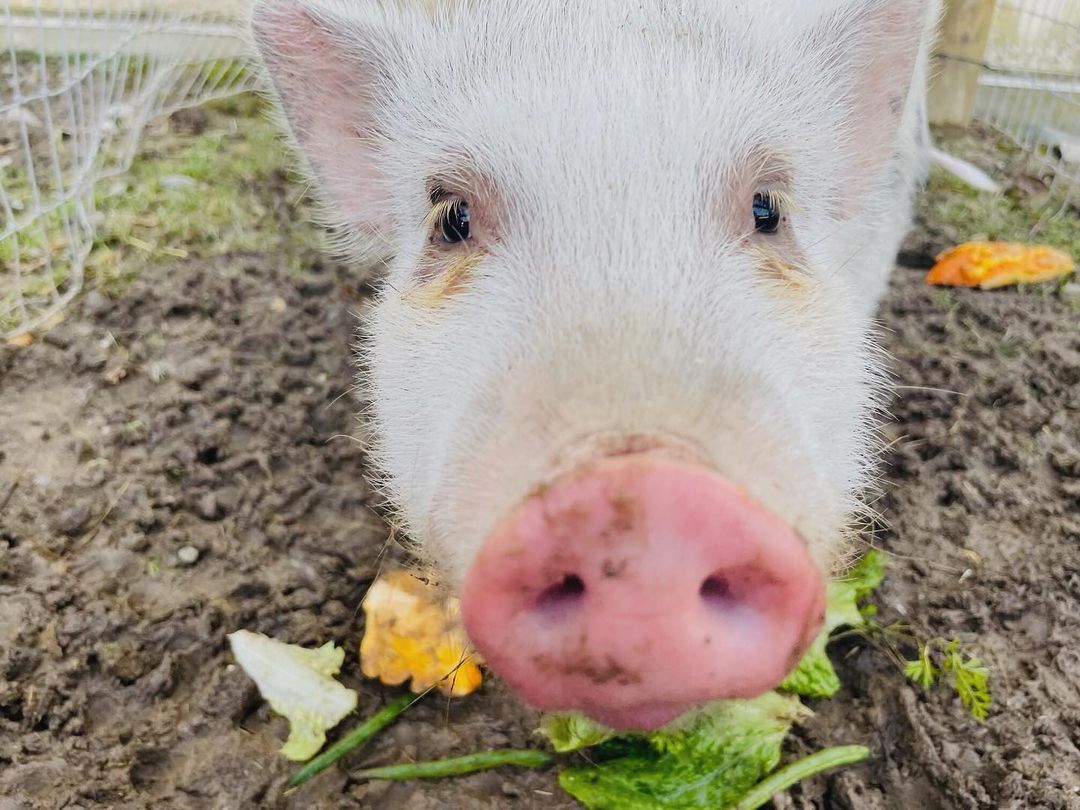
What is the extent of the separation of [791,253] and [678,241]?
1.61 ft

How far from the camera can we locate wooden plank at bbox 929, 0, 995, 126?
→ 4.86m

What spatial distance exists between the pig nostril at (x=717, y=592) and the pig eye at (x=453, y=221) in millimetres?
1064

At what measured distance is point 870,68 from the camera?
2.58 m

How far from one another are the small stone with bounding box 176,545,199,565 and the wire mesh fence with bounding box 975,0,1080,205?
4272 mm

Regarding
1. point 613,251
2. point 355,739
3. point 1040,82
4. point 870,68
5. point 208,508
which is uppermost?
point 870,68

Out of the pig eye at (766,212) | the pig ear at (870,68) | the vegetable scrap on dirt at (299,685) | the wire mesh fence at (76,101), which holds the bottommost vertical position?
the vegetable scrap on dirt at (299,685)

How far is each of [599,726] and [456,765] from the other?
0.45 metres

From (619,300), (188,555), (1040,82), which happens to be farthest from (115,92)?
(1040,82)

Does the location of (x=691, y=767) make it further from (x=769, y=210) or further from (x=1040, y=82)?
(x=1040, y=82)

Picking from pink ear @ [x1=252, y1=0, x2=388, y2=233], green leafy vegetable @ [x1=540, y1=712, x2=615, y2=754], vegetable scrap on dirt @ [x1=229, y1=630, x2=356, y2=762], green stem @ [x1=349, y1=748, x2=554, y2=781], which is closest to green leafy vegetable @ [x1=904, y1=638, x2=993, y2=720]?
green leafy vegetable @ [x1=540, y1=712, x2=615, y2=754]

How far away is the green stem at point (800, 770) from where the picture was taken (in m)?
2.12

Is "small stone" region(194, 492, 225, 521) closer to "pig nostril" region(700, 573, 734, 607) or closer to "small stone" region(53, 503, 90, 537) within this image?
"small stone" region(53, 503, 90, 537)

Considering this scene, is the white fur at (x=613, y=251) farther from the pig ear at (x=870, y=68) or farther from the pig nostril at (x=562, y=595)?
the pig nostril at (x=562, y=595)

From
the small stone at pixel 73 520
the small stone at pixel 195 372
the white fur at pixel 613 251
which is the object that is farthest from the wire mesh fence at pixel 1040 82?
the small stone at pixel 73 520
